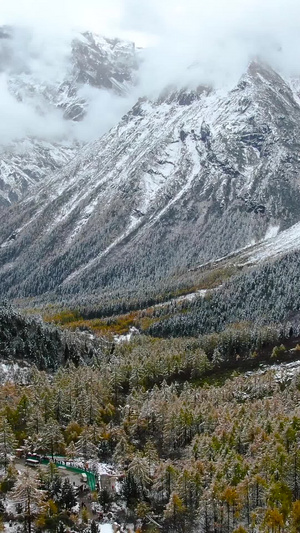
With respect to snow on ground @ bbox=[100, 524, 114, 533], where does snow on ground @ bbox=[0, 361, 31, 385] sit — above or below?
below

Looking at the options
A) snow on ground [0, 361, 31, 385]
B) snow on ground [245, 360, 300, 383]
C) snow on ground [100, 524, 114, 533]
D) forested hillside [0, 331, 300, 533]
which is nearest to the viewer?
snow on ground [100, 524, 114, 533]

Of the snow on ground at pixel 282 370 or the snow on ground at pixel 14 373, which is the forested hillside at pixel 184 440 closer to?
the snow on ground at pixel 282 370

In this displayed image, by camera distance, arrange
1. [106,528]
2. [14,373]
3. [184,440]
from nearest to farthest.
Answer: [106,528], [184,440], [14,373]

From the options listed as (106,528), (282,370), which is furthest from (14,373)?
(106,528)

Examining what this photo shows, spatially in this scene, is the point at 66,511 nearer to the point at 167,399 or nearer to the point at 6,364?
the point at 167,399

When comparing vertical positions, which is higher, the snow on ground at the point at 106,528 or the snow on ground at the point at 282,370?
the snow on ground at the point at 106,528

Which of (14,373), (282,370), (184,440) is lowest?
(14,373)

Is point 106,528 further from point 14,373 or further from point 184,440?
point 14,373

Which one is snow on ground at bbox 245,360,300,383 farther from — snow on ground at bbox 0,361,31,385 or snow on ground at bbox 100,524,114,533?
snow on ground at bbox 100,524,114,533

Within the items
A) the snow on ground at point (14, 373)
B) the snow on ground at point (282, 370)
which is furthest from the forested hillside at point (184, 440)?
the snow on ground at point (14, 373)

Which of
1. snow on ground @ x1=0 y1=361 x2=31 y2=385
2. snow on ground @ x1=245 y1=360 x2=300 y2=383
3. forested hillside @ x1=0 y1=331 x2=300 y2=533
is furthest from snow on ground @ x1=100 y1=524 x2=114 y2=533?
snow on ground @ x1=245 y1=360 x2=300 y2=383

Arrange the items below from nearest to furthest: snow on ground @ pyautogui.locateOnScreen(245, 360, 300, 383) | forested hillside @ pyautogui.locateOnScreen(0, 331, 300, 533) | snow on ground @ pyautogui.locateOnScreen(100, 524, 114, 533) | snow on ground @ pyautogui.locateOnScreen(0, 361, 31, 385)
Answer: snow on ground @ pyautogui.locateOnScreen(100, 524, 114, 533) → forested hillside @ pyautogui.locateOnScreen(0, 331, 300, 533) → snow on ground @ pyautogui.locateOnScreen(245, 360, 300, 383) → snow on ground @ pyautogui.locateOnScreen(0, 361, 31, 385)
